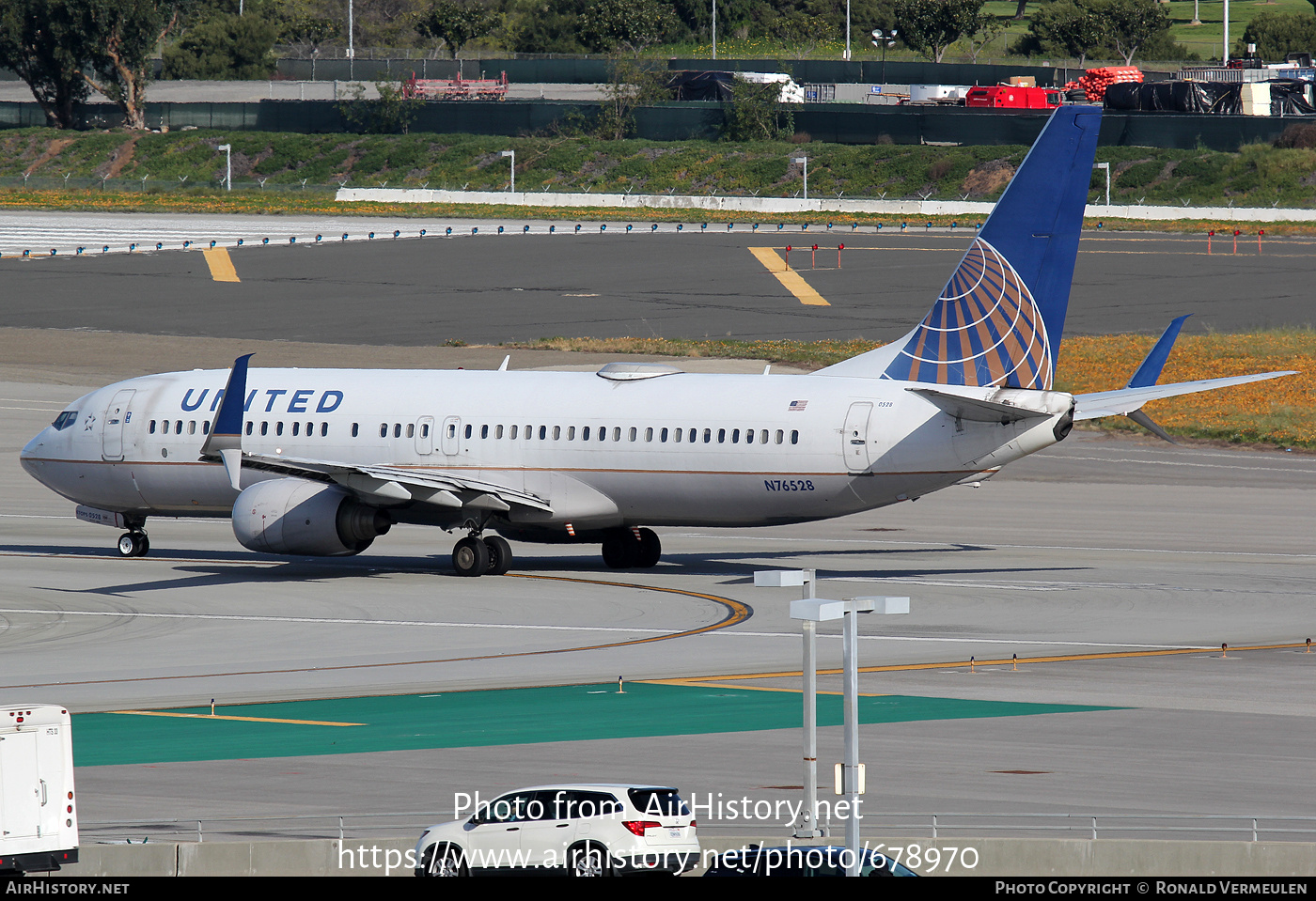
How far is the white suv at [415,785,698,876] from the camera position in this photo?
16.1 metres

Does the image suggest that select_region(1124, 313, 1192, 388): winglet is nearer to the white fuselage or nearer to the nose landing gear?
the white fuselage

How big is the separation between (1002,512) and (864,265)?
174 ft

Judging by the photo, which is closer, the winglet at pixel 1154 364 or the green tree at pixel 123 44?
the winglet at pixel 1154 364

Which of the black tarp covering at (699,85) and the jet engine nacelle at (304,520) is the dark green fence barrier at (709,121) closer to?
the black tarp covering at (699,85)

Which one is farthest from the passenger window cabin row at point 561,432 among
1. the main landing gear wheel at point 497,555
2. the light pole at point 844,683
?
the light pole at point 844,683

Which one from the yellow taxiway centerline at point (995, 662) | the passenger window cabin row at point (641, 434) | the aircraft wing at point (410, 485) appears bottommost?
the yellow taxiway centerline at point (995, 662)

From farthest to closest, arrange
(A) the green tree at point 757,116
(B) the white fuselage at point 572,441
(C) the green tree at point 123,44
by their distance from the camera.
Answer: (C) the green tree at point 123,44 < (A) the green tree at point 757,116 < (B) the white fuselage at point 572,441

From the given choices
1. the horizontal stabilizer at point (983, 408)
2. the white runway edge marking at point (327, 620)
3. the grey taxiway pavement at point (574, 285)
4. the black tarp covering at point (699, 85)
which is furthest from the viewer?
the black tarp covering at point (699, 85)

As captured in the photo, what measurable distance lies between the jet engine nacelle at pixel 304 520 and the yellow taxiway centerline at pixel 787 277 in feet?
179

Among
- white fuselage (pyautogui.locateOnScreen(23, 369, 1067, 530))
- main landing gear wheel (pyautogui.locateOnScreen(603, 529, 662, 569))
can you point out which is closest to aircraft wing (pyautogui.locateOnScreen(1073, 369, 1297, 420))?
white fuselage (pyautogui.locateOnScreen(23, 369, 1067, 530))

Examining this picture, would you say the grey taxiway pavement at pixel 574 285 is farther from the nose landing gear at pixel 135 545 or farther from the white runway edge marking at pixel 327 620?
the white runway edge marking at pixel 327 620

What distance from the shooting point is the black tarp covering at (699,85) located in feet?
582

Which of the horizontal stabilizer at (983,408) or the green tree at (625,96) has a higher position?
the green tree at (625,96)

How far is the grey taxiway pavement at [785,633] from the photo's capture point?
2234 centimetres
